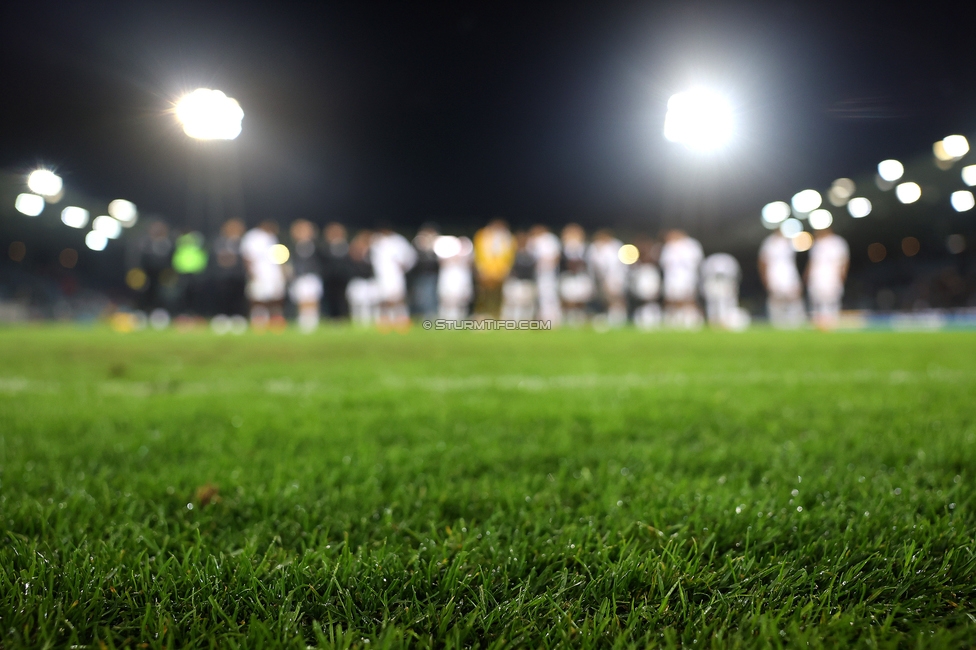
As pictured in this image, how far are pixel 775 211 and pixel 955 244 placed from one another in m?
10.5

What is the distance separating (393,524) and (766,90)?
1195cm

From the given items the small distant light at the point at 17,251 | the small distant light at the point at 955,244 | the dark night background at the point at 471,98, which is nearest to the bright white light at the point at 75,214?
the dark night background at the point at 471,98

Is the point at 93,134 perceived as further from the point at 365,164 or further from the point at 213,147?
the point at 365,164

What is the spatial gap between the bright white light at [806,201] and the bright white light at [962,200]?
4659 mm

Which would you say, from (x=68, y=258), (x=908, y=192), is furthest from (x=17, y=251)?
(x=908, y=192)

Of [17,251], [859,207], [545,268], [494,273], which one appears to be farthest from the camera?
[17,251]

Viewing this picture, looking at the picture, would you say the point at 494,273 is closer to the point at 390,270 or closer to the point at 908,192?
the point at 390,270

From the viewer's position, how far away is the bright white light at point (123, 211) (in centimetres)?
2127

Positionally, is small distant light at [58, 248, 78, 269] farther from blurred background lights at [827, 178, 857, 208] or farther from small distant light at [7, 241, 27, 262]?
blurred background lights at [827, 178, 857, 208]

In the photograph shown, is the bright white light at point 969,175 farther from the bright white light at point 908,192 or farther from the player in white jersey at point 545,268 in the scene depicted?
the player in white jersey at point 545,268

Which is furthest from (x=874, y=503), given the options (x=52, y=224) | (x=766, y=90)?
(x=52, y=224)

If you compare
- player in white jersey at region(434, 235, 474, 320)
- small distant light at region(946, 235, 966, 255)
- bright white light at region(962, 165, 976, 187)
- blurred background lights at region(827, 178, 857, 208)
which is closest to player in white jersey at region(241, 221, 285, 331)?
player in white jersey at region(434, 235, 474, 320)

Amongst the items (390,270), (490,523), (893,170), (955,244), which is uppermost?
(893,170)

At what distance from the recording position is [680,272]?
13.8 metres
